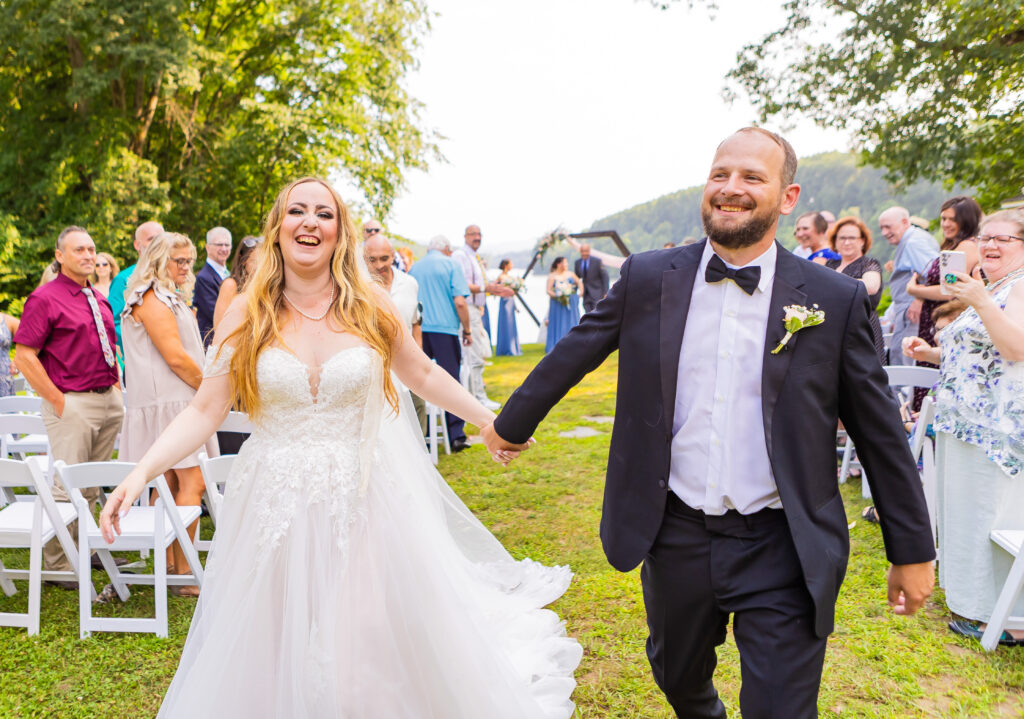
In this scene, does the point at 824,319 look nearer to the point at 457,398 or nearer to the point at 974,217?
the point at 457,398

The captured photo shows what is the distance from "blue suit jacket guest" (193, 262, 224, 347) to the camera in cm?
660

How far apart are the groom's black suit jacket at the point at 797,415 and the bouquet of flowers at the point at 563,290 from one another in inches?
549

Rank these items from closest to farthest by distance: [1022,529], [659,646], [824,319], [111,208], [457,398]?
1. [824,319]
2. [659,646]
3. [457,398]
4. [1022,529]
5. [111,208]

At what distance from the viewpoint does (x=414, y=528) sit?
2.94 m

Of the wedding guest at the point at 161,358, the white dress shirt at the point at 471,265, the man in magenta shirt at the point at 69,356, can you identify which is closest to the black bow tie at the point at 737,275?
the wedding guest at the point at 161,358

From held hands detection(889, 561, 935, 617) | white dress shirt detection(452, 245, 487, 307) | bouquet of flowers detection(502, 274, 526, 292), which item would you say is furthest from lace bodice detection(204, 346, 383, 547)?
bouquet of flowers detection(502, 274, 526, 292)

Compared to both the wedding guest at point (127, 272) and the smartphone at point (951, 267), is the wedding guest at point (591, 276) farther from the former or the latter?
the smartphone at point (951, 267)

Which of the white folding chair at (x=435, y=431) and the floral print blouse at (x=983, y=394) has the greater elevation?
the floral print blouse at (x=983, y=394)

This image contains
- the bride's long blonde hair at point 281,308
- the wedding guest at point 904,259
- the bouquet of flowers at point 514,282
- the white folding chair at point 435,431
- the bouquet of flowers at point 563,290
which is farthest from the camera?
the bouquet of flowers at point 563,290

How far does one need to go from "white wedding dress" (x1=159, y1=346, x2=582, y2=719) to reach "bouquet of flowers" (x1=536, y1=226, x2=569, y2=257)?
51.1 feet

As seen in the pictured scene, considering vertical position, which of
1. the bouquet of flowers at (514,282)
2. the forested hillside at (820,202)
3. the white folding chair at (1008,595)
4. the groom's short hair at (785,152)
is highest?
the forested hillside at (820,202)

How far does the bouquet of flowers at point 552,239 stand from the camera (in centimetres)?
1836

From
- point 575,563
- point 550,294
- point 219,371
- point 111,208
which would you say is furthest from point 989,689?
point 111,208

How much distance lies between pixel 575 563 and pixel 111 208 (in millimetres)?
13507
